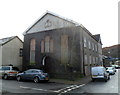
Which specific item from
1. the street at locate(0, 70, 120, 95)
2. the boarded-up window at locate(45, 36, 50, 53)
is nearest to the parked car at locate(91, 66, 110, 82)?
the street at locate(0, 70, 120, 95)

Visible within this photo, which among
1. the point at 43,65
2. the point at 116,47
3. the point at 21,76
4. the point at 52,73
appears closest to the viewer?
the point at 21,76

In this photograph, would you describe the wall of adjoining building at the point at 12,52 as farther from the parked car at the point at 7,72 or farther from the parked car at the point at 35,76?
the parked car at the point at 35,76

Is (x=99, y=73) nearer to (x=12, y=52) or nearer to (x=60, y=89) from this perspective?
(x=60, y=89)

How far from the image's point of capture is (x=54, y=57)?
21.7 meters

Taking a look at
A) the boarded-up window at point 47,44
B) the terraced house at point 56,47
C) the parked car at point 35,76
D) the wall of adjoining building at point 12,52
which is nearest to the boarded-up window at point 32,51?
the terraced house at point 56,47

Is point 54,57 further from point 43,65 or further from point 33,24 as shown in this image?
point 33,24

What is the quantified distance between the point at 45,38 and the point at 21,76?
29.5 feet

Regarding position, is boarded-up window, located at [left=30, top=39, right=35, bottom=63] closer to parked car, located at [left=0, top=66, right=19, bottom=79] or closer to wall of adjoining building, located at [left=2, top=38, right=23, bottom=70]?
parked car, located at [left=0, top=66, right=19, bottom=79]

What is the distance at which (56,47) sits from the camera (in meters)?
21.9

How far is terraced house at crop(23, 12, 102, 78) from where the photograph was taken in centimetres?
2020

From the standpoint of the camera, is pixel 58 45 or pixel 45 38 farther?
pixel 45 38

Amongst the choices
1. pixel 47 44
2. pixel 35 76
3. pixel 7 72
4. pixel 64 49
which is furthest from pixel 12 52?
pixel 35 76

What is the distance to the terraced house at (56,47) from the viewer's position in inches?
795

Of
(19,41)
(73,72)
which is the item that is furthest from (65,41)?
(19,41)
